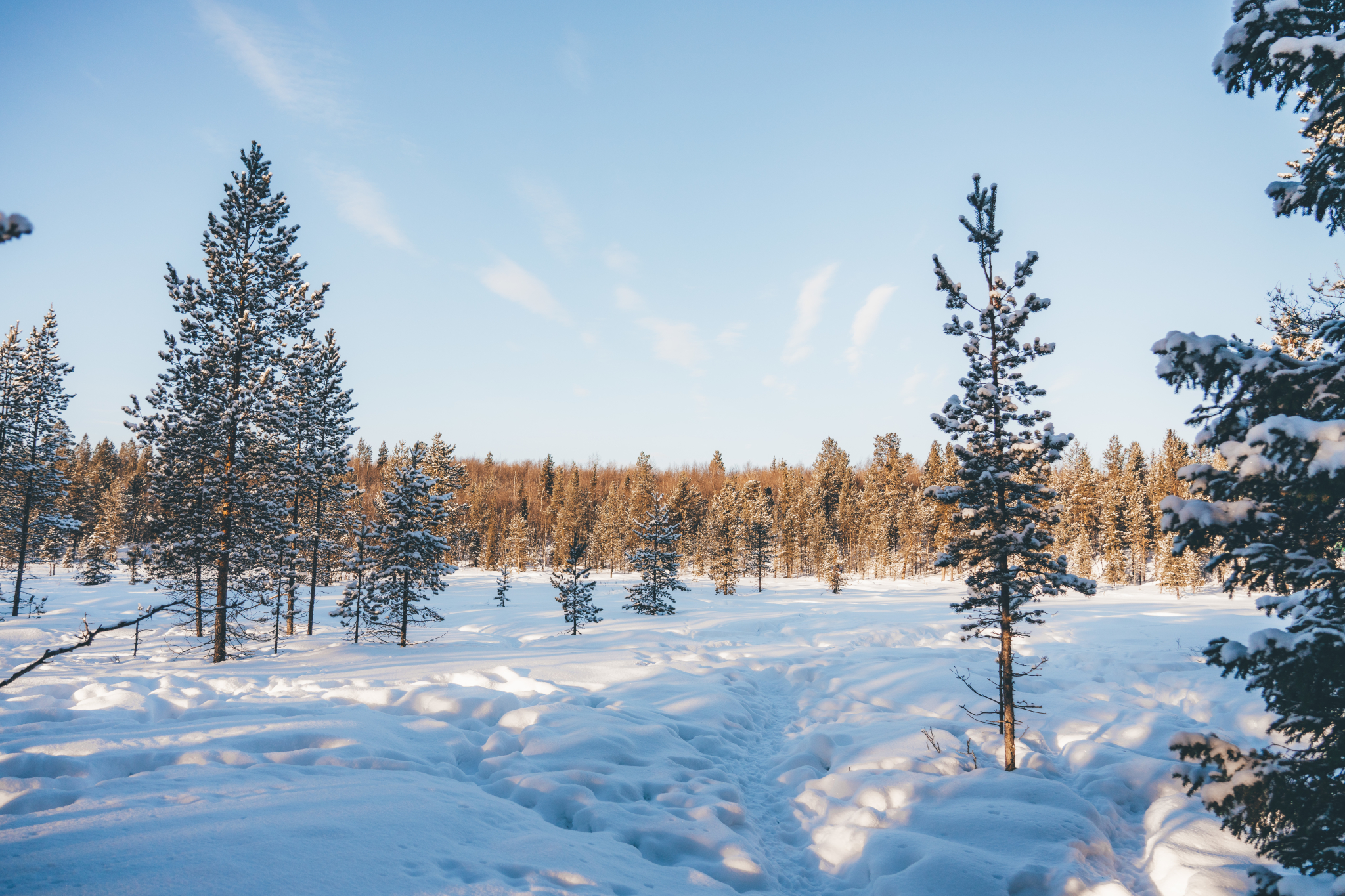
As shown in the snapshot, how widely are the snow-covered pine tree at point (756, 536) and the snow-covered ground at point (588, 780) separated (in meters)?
38.9

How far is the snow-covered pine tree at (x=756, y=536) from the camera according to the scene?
5662cm

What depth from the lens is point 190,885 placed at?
420 cm

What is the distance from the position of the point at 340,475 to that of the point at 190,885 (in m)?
23.2

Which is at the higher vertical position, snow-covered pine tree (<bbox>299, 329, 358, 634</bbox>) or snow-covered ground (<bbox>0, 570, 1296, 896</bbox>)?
snow-covered pine tree (<bbox>299, 329, 358, 634</bbox>)

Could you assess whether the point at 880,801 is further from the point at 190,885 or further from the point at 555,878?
the point at 190,885

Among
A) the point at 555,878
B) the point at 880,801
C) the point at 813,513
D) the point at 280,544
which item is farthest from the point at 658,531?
the point at 813,513

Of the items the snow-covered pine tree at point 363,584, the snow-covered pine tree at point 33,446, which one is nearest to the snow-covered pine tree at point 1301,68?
the snow-covered pine tree at point 363,584

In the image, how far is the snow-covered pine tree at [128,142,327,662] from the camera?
1680cm

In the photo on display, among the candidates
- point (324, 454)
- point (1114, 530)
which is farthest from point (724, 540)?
point (1114, 530)

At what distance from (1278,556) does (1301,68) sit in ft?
12.7

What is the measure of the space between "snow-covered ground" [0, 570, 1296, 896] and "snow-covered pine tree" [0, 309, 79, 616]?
14.7 meters

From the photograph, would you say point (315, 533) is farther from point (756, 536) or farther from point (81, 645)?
point (756, 536)

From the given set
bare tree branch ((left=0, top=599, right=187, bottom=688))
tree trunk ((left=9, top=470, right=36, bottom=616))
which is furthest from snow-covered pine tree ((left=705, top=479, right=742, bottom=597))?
bare tree branch ((left=0, top=599, right=187, bottom=688))

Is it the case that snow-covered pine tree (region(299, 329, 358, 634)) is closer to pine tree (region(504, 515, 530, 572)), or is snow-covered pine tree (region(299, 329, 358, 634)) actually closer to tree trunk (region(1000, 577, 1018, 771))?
tree trunk (region(1000, 577, 1018, 771))
